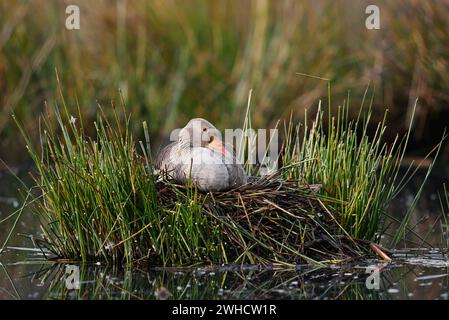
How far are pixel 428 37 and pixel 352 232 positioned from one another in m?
5.55

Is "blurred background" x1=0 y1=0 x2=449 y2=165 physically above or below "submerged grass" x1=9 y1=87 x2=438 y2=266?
above

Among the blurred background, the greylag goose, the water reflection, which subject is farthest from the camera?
the blurred background

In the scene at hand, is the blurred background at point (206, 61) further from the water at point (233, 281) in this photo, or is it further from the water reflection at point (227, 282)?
the water reflection at point (227, 282)

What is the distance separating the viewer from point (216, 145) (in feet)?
21.8

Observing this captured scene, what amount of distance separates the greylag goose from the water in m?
0.56

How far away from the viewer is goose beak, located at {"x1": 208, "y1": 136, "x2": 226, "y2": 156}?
6.56 m

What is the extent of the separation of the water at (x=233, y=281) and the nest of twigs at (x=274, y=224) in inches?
5.7

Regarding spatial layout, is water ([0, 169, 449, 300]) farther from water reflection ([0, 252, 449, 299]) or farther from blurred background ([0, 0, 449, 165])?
blurred background ([0, 0, 449, 165])

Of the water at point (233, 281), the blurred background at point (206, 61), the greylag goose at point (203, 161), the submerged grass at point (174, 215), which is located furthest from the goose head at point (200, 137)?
the blurred background at point (206, 61)

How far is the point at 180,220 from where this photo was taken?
6.20m

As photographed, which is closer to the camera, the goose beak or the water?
the water

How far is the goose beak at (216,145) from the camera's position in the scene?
656 centimetres

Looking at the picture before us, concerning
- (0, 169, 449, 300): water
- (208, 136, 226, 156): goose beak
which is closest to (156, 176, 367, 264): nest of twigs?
(0, 169, 449, 300): water

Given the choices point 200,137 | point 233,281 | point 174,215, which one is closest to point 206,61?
point 200,137
